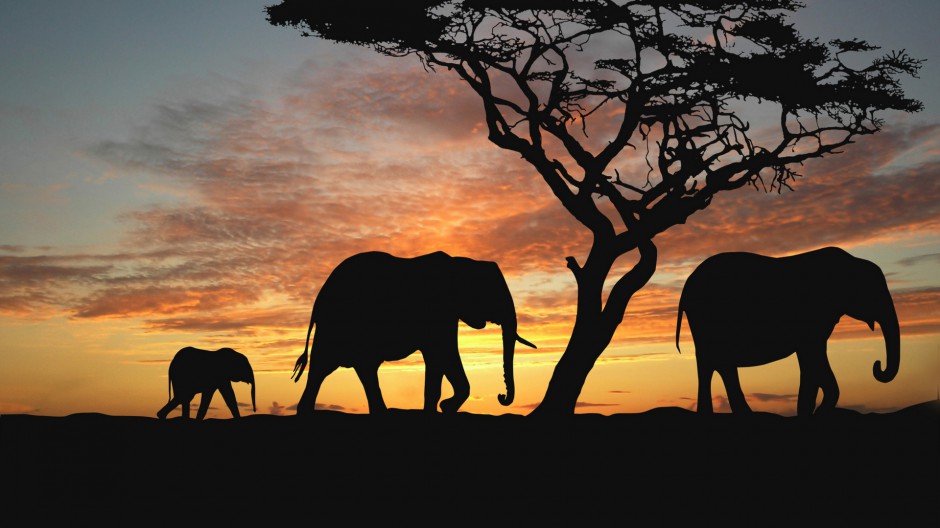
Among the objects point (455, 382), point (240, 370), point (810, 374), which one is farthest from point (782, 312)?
point (240, 370)

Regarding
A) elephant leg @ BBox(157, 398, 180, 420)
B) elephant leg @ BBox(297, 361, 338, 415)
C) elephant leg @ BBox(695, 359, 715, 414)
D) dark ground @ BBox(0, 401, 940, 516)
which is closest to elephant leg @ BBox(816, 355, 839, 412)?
elephant leg @ BBox(695, 359, 715, 414)

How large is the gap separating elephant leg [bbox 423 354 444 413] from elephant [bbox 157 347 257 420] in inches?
420

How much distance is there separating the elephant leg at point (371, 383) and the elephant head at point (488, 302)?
190 centimetres

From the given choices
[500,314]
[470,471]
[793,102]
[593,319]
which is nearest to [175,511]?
[470,471]

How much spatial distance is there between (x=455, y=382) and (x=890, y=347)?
804cm

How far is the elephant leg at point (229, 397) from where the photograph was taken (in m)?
25.8

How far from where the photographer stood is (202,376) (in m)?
25.4

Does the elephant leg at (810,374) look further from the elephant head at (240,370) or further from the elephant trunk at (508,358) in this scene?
the elephant head at (240,370)

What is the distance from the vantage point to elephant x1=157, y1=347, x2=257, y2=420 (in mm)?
25141

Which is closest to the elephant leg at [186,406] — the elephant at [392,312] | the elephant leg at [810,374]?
the elephant at [392,312]

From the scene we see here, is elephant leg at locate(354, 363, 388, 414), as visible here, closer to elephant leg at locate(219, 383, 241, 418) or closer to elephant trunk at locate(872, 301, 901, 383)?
elephant trunk at locate(872, 301, 901, 383)

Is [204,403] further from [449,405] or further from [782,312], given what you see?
[782,312]

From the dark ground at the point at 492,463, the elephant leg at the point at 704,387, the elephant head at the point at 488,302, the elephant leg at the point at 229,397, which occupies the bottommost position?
the dark ground at the point at 492,463

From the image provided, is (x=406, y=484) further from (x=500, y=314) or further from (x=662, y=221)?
(x=662, y=221)
